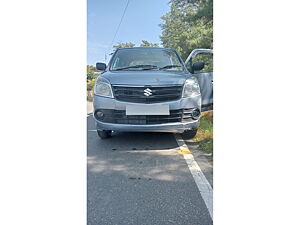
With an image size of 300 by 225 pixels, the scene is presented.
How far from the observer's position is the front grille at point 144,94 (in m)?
2.17

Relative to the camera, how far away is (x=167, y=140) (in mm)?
2600

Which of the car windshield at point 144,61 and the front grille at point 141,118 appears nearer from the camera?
the front grille at point 141,118

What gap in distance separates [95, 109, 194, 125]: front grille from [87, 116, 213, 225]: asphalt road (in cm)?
34

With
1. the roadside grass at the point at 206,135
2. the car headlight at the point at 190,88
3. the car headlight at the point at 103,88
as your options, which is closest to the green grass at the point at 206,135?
the roadside grass at the point at 206,135

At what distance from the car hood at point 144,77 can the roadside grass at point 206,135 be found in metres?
0.58

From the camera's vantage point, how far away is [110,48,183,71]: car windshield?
2.61 metres

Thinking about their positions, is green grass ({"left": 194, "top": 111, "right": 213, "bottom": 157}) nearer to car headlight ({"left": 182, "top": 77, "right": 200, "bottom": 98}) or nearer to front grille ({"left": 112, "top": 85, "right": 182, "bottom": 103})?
car headlight ({"left": 182, "top": 77, "right": 200, "bottom": 98})

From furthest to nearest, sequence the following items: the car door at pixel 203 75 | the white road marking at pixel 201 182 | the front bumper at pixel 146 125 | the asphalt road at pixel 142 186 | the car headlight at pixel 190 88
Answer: the car door at pixel 203 75
the car headlight at pixel 190 88
the front bumper at pixel 146 125
the white road marking at pixel 201 182
the asphalt road at pixel 142 186

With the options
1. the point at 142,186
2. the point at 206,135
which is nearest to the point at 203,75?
the point at 206,135

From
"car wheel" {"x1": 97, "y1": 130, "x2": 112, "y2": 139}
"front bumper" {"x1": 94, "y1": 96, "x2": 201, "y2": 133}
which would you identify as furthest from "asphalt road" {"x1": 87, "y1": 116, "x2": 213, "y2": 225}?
"front bumper" {"x1": 94, "y1": 96, "x2": 201, "y2": 133}

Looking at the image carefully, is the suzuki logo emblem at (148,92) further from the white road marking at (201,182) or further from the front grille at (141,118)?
the white road marking at (201,182)

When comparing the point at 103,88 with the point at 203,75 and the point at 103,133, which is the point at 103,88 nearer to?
the point at 103,133
